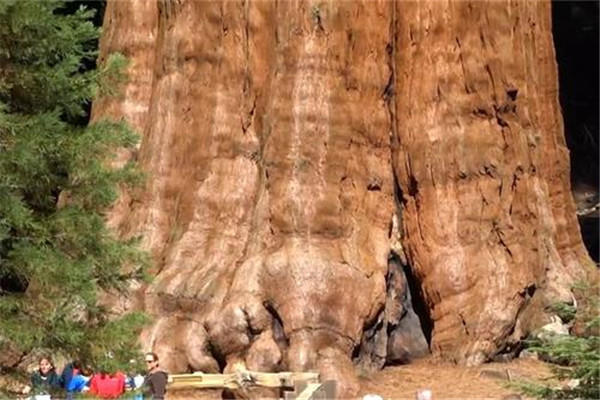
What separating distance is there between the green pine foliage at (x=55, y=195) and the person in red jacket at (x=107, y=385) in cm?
58

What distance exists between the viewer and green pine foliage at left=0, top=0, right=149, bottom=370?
7949mm

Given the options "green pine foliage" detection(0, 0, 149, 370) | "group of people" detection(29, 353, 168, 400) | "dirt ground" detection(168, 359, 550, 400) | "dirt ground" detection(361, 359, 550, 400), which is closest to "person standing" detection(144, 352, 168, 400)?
"group of people" detection(29, 353, 168, 400)

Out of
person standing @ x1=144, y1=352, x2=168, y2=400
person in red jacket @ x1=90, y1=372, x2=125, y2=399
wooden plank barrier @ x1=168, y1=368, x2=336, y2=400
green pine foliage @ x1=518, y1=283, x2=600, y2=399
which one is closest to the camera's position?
green pine foliage @ x1=518, y1=283, x2=600, y2=399

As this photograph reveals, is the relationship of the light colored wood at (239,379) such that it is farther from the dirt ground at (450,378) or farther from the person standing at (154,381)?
the person standing at (154,381)

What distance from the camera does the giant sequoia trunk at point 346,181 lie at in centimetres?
1373

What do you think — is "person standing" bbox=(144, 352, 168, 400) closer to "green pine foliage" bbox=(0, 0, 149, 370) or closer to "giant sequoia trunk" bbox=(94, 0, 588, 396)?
"green pine foliage" bbox=(0, 0, 149, 370)

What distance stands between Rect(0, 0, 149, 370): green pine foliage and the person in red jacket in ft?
1.90

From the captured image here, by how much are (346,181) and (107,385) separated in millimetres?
5623

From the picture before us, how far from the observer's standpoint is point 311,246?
13.6 meters

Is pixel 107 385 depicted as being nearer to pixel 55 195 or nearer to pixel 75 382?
pixel 75 382

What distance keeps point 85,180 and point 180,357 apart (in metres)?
5.50

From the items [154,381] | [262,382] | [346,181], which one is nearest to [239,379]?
[262,382]

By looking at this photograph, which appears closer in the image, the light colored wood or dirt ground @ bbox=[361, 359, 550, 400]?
the light colored wood

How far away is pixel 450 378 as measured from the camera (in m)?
13.7
